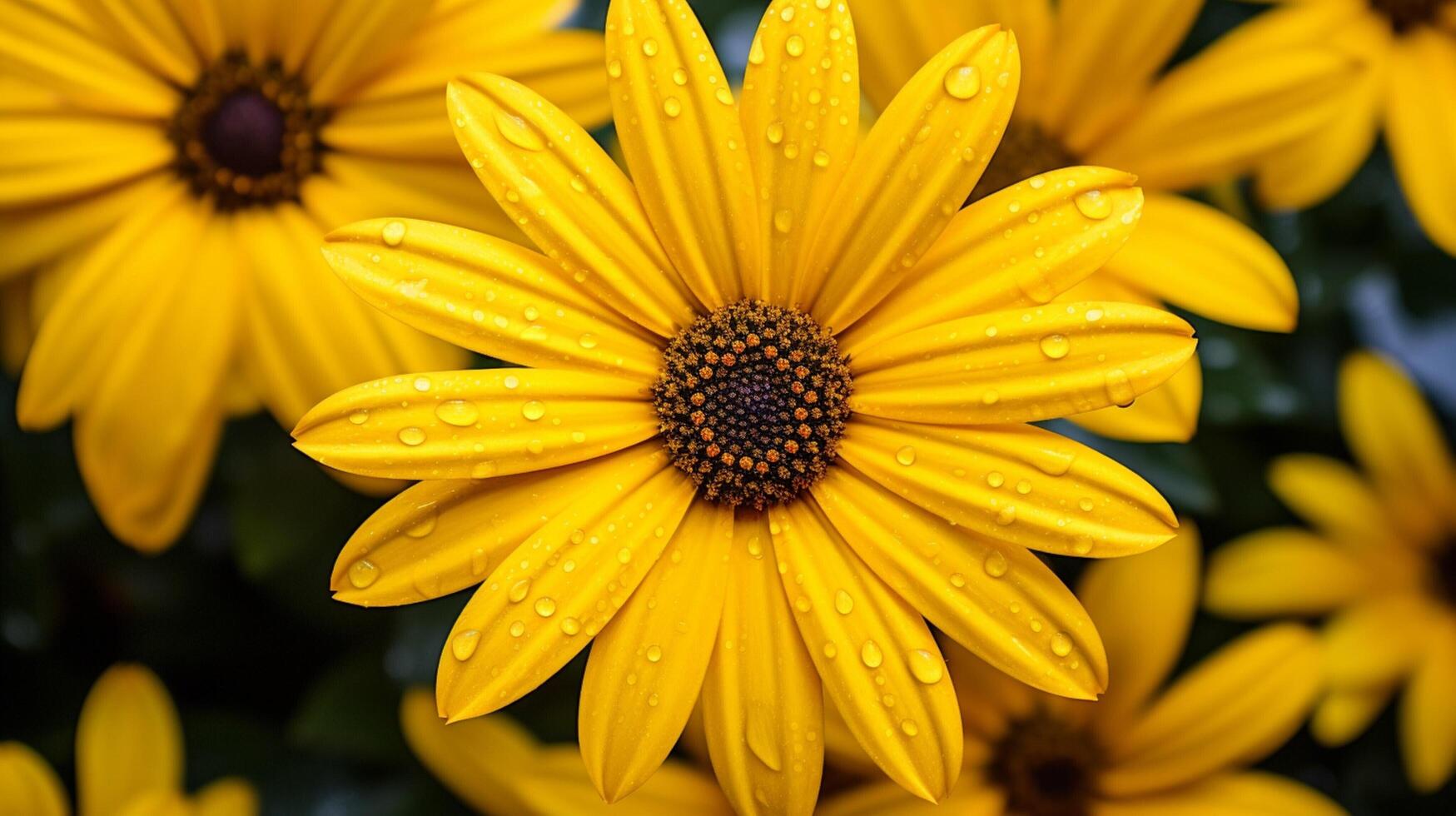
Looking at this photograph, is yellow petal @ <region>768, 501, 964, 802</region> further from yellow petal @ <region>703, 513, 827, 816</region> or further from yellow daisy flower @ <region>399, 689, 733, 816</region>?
yellow daisy flower @ <region>399, 689, 733, 816</region>

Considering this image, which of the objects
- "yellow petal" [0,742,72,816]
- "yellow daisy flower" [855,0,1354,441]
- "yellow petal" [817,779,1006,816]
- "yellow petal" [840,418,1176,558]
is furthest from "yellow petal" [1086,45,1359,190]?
"yellow petal" [0,742,72,816]

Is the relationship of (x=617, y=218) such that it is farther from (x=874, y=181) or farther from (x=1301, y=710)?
(x=1301, y=710)

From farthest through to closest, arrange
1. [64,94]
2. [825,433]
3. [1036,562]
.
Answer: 1. [64,94]
2. [825,433]
3. [1036,562]

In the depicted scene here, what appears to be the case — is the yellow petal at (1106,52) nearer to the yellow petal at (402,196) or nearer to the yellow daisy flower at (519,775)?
the yellow petal at (402,196)

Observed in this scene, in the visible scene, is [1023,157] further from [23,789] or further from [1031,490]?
[23,789]

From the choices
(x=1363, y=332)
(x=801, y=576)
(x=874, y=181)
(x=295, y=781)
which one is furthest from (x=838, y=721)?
(x=1363, y=332)
